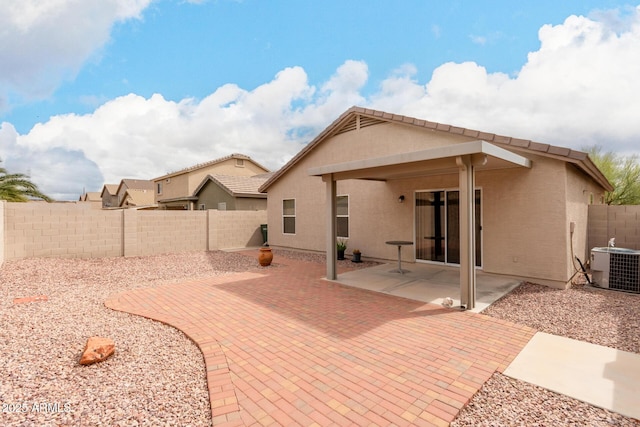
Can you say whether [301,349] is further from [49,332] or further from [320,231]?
[320,231]

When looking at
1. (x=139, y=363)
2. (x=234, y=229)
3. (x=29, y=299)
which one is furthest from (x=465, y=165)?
(x=234, y=229)

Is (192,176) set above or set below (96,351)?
above

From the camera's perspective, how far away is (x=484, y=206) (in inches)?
337

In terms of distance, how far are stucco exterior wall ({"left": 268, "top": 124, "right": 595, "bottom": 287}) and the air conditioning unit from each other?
647 millimetres

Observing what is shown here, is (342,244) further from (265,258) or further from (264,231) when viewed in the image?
(264,231)

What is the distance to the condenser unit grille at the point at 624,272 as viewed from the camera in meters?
7.07

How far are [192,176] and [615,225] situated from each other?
2988cm

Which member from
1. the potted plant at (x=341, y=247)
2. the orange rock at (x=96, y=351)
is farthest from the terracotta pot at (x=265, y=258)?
the orange rock at (x=96, y=351)

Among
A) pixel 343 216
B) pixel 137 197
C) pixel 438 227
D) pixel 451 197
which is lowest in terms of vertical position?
pixel 438 227

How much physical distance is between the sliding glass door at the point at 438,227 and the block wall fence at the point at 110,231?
32.9 feet


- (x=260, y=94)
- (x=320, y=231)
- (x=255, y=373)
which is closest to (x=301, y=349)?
(x=255, y=373)

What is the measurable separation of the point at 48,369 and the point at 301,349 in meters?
3.01

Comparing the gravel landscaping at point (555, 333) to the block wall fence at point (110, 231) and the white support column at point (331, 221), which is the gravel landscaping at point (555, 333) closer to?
the white support column at point (331, 221)

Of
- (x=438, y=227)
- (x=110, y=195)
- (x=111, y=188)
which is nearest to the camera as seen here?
(x=438, y=227)
